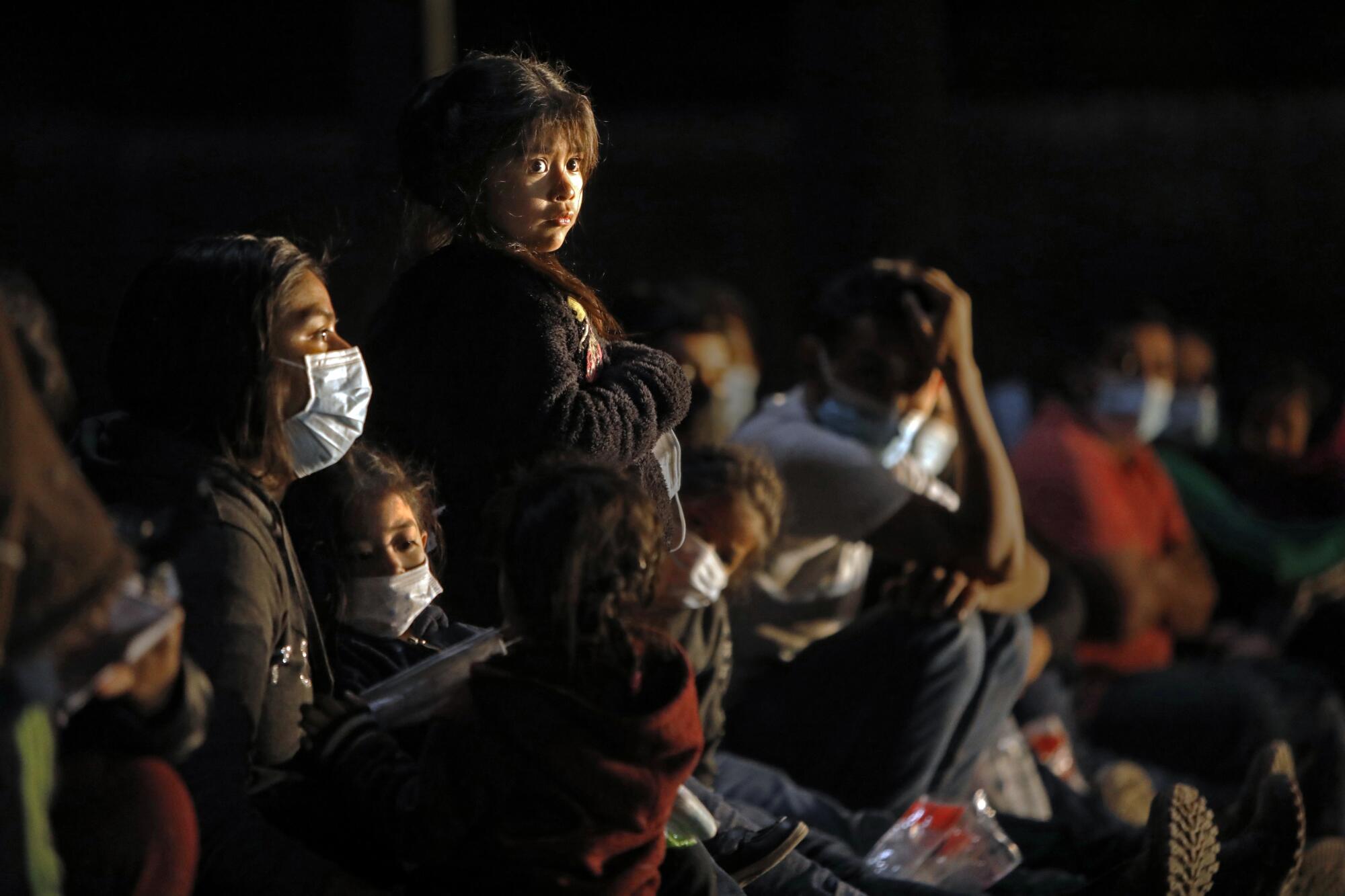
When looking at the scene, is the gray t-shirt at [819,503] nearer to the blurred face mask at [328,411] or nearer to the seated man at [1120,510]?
the blurred face mask at [328,411]

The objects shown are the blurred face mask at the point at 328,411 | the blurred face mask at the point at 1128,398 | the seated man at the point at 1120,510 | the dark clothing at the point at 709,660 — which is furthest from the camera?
the blurred face mask at the point at 1128,398

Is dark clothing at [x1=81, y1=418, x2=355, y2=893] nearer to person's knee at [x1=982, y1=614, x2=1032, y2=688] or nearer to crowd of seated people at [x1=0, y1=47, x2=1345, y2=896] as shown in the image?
crowd of seated people at [x1=0, y1=47, x2=1345, y2=896]

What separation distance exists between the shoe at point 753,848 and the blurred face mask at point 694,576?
474 mm

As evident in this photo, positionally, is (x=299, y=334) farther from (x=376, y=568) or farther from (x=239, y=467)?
(x=376, y=568)

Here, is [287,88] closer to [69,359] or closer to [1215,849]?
[69,359]

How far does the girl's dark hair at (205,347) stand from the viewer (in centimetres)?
226

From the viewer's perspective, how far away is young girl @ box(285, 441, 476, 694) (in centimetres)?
242

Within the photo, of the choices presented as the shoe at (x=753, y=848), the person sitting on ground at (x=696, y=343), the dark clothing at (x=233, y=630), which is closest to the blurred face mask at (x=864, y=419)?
the person sitting on ground at (x=696, y=343)

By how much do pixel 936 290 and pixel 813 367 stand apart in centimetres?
43

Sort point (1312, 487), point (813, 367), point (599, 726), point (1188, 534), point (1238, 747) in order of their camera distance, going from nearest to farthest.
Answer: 1. point (599, 726)
2. point (813, 367)
3. point (1238, 747)
4. point (1188, 534)
5. point (1312, 487)

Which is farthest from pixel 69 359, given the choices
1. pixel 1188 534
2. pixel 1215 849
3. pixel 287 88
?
pixel 1215 849

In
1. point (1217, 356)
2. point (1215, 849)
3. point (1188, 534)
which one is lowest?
point (1217, 356)

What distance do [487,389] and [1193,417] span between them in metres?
5.51

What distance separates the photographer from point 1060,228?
38.9ft
